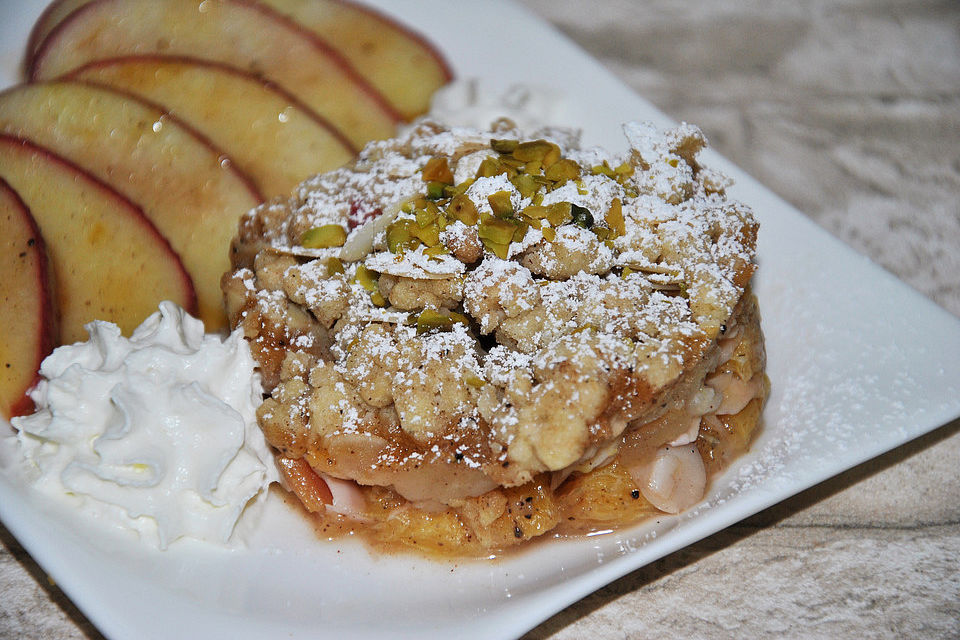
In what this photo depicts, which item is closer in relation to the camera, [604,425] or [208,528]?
[604,425]

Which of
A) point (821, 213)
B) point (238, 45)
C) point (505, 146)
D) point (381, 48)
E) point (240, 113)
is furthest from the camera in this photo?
point (821, 213)

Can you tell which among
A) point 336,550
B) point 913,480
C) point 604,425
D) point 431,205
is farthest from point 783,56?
point 336,550

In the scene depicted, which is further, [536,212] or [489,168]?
[489,168]

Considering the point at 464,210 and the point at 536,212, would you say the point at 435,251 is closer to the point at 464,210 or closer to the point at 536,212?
the point at 464,210

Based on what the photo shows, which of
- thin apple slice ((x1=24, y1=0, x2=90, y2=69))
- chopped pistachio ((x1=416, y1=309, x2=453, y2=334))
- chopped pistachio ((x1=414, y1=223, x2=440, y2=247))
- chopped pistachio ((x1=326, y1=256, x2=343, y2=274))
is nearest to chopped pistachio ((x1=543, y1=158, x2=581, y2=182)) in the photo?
chopped pistachio ((x1=414, y1=223, x2=440, y2=247))

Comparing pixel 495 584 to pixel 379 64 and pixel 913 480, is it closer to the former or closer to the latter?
pixel 913 480

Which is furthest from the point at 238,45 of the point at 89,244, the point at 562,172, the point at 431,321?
the point at 431,321

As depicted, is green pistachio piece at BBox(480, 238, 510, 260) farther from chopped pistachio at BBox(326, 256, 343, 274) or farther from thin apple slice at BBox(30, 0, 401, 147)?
thin apple slice at BBox(30, 0, 401, 147)

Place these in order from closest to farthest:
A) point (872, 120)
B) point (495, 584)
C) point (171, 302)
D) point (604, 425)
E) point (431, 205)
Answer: point (604, 425)
point (495, 584)
point (431, 205)
point (171, 302)
point (872, 120)
